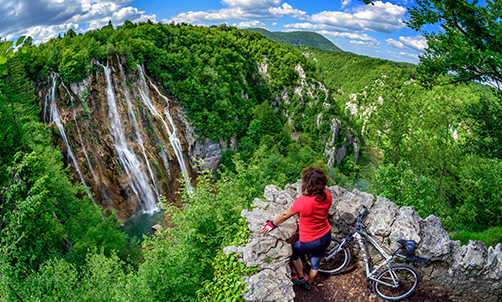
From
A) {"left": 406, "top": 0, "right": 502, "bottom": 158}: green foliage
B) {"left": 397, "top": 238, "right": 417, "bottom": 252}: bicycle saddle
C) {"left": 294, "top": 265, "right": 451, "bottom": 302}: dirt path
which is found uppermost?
{"left": 406, "top": 0, "right": 502, "bottom": 158}: green foliage

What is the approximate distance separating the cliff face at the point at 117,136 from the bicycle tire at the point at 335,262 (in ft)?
63.9

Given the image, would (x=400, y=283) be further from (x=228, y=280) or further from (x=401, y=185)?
(x=401, y=185)

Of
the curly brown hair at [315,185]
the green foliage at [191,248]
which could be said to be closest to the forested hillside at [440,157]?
the green foliage at [191,248]

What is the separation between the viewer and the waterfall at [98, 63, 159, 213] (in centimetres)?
2439

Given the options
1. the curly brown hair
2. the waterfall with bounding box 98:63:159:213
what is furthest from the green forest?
the waterfall with bounding box 98:63:159:213

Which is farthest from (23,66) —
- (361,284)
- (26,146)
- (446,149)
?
(446,149)

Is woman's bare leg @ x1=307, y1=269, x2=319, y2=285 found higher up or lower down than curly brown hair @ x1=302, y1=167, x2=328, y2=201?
lower down

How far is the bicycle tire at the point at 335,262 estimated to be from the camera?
527 cm

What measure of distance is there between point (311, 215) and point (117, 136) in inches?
998

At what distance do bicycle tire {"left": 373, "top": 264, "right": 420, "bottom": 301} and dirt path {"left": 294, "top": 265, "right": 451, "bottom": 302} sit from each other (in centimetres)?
15

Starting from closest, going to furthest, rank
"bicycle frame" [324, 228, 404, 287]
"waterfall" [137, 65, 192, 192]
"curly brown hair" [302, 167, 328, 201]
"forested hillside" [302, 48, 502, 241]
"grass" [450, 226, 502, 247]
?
"curly brown hair" [302, 167, 328, 201]
"bicycle frame" [324, 228, 404, 287]
"grass" [450, 226, 502, 247]
"forested hillside" [302, 48, 502, 241]
"waterfall" [137, 65, 192, 192]

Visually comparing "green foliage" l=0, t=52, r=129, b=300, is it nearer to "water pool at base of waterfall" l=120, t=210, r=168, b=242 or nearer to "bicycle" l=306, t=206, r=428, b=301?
"water pool at base of waterfall" l=120, t=210, r=168, b=242

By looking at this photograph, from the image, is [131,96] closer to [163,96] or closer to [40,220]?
[163,96]

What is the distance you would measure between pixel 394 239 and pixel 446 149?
402 inches
